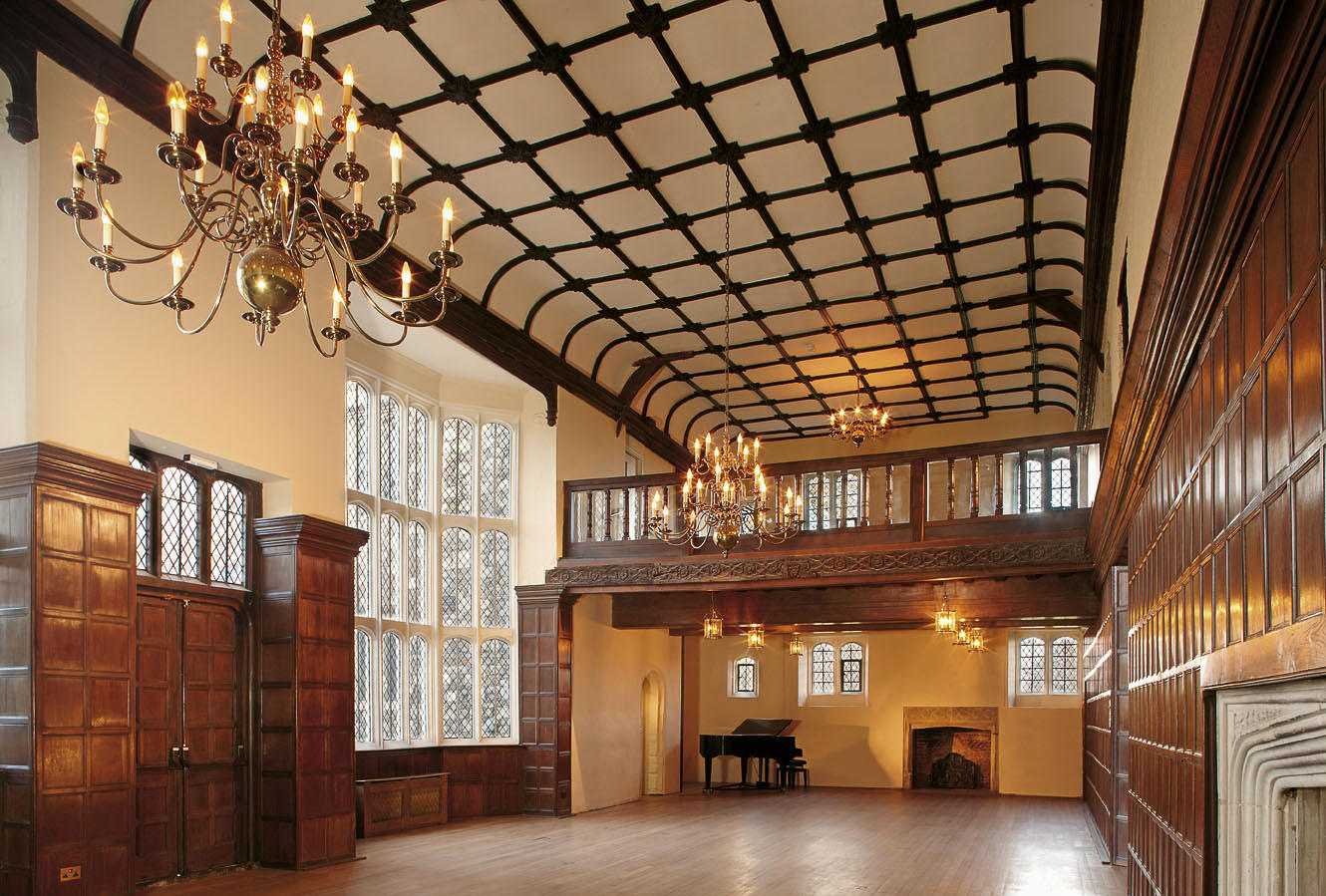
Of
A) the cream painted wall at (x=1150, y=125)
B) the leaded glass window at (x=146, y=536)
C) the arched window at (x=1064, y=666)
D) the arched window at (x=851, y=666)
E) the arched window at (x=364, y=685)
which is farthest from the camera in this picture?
the arched window at (x=851, y=666)

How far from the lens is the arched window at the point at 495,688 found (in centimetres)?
1361

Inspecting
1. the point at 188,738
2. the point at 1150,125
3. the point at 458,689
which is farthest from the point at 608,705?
the point at 1150,125

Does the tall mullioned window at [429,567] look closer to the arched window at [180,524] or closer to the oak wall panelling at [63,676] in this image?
the arched window at [180,524]

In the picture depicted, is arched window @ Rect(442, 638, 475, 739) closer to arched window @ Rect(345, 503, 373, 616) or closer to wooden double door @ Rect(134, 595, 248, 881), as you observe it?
arched window @ Rect(345, 503, 373, 616)

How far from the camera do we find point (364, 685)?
12.1m

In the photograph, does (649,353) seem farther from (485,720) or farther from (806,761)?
(806,761)

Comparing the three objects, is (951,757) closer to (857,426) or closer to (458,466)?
(857,426)

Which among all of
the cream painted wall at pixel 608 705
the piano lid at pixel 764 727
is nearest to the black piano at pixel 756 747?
the piano lid at pixel 764 727

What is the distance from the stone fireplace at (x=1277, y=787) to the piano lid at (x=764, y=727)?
53.6 feet

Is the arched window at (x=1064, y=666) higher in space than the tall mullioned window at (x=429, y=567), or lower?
lower

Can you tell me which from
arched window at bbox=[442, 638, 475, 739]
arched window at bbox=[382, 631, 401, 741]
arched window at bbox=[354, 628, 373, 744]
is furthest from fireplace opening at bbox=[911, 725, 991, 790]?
arched window at bbox=[354, 628, 373, 744]

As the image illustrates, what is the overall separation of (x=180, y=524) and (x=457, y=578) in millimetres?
5069

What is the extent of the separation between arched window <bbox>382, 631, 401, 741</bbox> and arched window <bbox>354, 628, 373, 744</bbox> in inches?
7.5

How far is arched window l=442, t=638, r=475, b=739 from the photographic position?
43.4 feet
